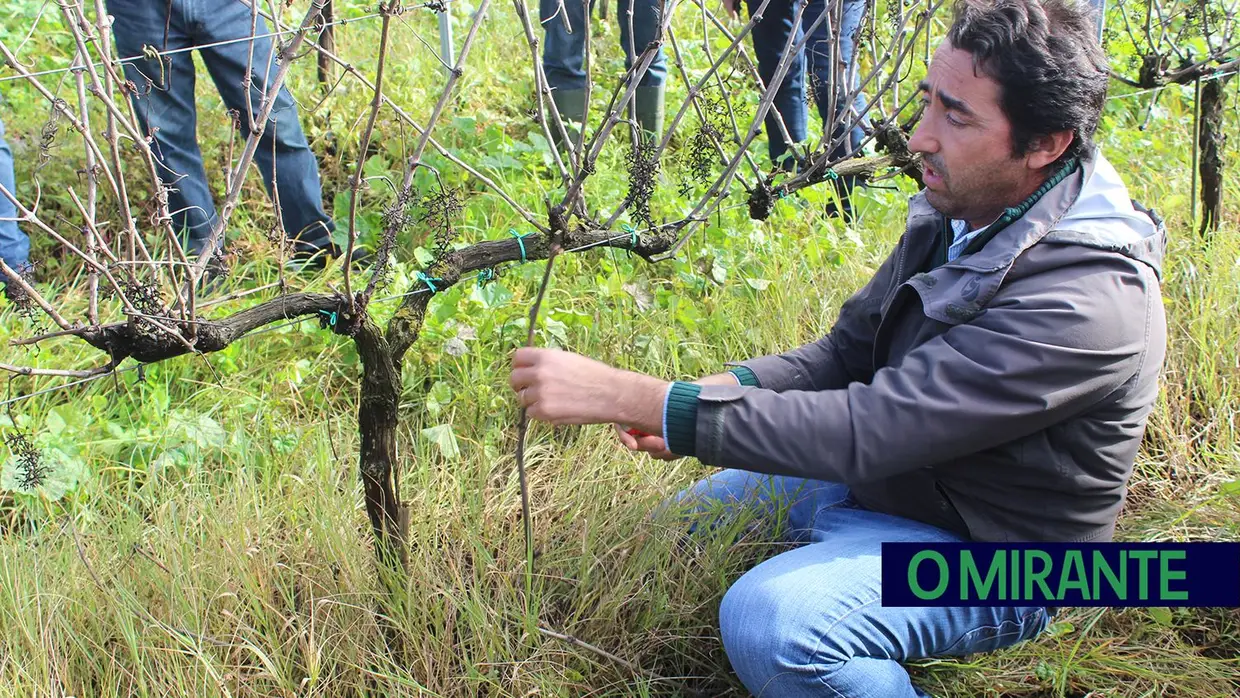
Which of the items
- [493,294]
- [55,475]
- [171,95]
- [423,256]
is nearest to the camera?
[55,475]

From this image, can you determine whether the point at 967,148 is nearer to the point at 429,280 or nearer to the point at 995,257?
the point at 995,257

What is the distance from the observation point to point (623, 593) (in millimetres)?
2260

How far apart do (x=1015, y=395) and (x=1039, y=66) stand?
2.05ft

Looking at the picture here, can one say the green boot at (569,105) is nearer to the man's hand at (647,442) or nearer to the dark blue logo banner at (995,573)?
the man's hand at (647,442)

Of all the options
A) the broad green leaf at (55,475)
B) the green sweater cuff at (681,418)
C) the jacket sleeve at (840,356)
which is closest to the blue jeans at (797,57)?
the jacket sleeve at (840,356)

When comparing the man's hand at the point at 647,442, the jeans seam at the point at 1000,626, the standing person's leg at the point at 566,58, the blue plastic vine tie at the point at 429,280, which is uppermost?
the standing person's leg at the point at 566,58

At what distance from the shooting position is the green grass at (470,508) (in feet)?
6.89

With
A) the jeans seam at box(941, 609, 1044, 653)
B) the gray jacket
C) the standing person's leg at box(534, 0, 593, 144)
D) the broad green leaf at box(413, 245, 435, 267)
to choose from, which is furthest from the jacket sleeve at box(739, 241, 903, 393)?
the standing person's leg at box(534, 0, 593, 144)

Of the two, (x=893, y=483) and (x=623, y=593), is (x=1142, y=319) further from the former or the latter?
(x=623, y=593)

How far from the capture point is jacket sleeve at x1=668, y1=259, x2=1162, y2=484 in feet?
5.86

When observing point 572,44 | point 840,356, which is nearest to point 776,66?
point 572,44

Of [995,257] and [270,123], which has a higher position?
[270,123]

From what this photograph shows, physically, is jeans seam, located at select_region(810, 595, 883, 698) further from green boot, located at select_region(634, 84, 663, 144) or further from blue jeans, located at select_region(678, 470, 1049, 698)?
green boot, located at select_region(634, 84, 663, 144)

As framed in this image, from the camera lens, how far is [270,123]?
137 inches
